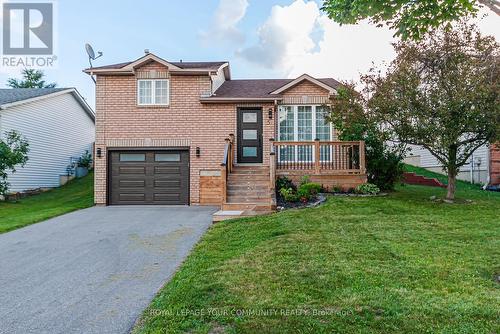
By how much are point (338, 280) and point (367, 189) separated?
7.61m

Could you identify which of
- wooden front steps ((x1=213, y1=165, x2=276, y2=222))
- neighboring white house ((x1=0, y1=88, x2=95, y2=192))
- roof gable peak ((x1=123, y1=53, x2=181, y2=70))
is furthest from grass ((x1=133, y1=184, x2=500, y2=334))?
neighboring white house ((x1=0, y1=88, x2=95, y2=192))

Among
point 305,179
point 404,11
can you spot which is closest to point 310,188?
point 305,179

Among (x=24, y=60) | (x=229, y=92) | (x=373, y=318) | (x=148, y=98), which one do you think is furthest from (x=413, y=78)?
(x=24, y=60)

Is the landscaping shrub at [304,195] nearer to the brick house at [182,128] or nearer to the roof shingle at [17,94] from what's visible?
the brick house at [182,128]

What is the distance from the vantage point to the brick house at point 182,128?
1337cm

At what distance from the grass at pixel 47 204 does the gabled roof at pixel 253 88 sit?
6.29m

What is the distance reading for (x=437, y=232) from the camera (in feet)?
22.5

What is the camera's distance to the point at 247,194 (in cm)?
1115

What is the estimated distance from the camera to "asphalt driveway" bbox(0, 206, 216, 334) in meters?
3.73

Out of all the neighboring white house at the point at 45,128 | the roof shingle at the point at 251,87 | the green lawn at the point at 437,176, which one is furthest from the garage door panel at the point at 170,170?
the green lawn at the point at 437,176

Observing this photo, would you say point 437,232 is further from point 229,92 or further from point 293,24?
point 293,24

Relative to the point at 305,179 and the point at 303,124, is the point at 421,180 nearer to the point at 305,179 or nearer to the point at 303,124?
the point at 303,124

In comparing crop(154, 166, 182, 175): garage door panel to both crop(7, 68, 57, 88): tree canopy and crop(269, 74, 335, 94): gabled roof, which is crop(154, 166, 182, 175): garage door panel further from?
crop(7, 68, 57, 88): tree canopy

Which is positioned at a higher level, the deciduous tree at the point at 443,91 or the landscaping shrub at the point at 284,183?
the deciduous tree at the point at 443,91
